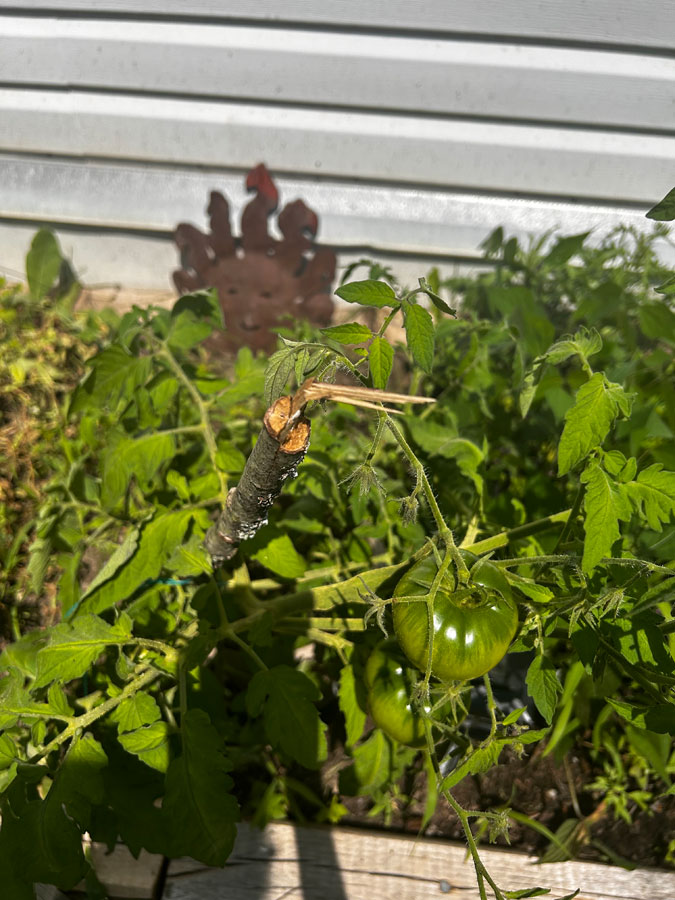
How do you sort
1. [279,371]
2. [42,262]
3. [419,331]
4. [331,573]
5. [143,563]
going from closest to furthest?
[279,371], [419,331], [143,563], [331,573], [42,262]

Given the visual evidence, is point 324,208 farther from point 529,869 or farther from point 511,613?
point 529,869

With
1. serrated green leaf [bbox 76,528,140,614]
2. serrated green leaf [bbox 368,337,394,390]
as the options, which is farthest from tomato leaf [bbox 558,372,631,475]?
serrated green leaf [bbox 76,528,140,614]

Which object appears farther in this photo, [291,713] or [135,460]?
[135,460]

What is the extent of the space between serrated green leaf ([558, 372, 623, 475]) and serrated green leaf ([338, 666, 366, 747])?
0.59m

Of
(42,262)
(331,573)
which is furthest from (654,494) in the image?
(42,262)

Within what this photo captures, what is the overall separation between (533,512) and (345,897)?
2.95 ft

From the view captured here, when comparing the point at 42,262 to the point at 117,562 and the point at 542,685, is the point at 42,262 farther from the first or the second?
the point at 542,685

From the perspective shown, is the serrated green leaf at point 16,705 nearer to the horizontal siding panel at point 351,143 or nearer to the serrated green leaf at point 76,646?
the serrated green leaf at point 76,646

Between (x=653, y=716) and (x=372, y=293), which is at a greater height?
(x=372, y=293)

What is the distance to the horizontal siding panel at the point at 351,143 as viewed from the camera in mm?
2195

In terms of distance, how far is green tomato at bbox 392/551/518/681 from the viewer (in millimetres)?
797

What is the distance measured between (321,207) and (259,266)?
1.10 feet

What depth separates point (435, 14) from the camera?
194 centimetres

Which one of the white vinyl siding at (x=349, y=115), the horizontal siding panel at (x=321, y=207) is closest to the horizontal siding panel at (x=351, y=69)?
the white vinyl siding at (x=349, y=115)
